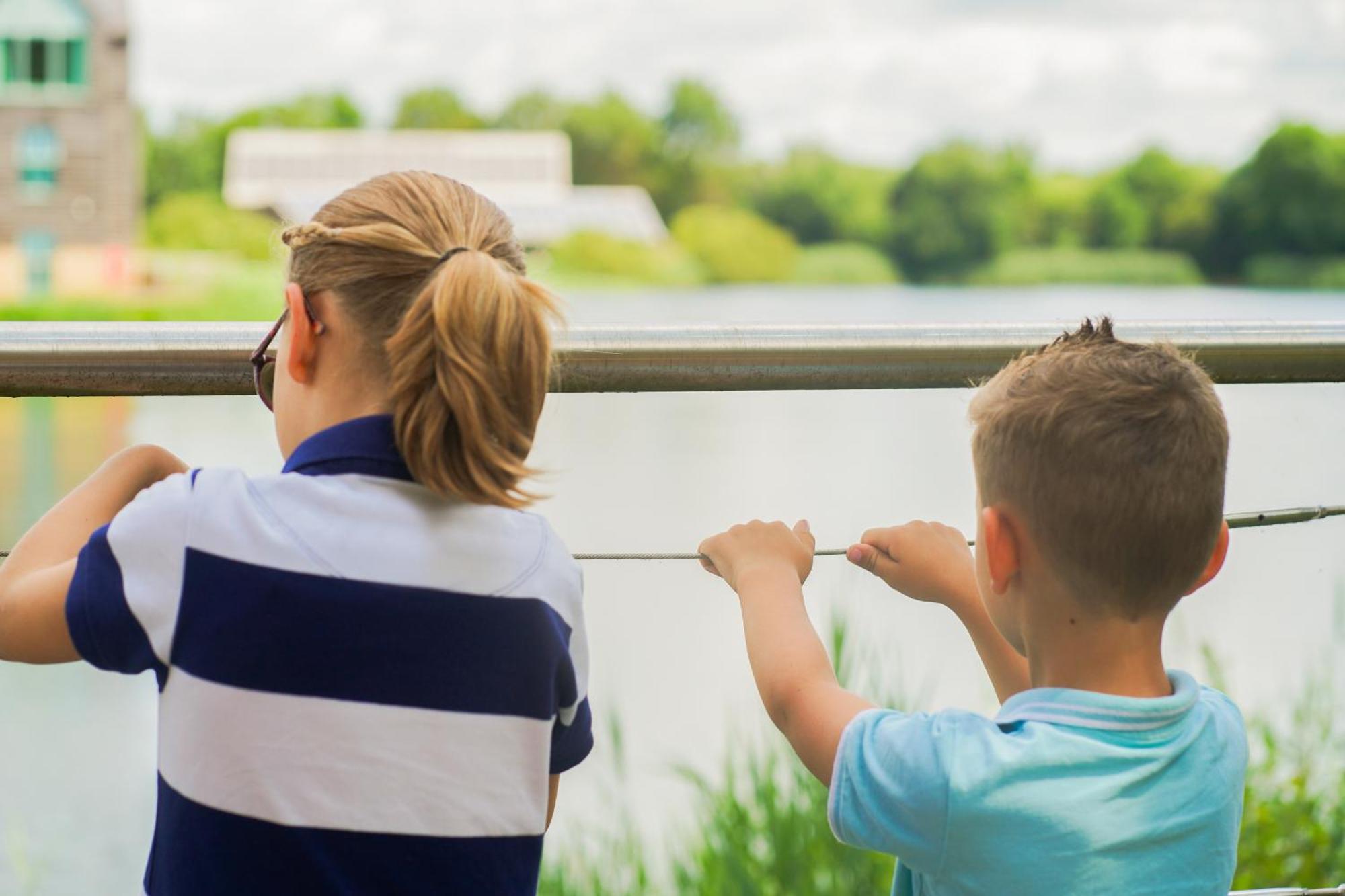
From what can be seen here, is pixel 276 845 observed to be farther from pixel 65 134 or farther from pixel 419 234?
pixel 65 134

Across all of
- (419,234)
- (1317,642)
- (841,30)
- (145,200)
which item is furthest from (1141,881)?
(841,30)

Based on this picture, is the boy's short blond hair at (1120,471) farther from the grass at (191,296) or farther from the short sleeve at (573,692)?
the grass at (191,296)

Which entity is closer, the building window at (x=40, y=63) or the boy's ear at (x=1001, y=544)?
the boy's ear at (x=1001, y=544)

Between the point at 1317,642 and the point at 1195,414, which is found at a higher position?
the point at 1195,414

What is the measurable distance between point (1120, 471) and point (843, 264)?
18145 millimetres

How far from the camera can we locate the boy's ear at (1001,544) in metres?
0.88

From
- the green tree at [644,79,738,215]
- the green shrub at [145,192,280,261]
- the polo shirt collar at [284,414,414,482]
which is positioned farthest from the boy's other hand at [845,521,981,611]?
the green tree at [644,79,738,215]

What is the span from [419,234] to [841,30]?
46.3 meters

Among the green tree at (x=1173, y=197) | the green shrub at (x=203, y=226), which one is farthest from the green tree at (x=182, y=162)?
the green tree at (x=1173, y=197)

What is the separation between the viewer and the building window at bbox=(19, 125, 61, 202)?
67.1 ft

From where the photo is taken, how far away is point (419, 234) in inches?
35.2

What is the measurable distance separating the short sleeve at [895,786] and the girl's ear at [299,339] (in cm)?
42

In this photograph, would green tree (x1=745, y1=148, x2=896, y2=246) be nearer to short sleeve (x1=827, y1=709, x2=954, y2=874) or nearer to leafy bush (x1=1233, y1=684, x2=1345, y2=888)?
leafy bush (x1=1233, y1=684, x2=1345, y2=888)

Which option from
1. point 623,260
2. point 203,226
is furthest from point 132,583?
point 203,226
